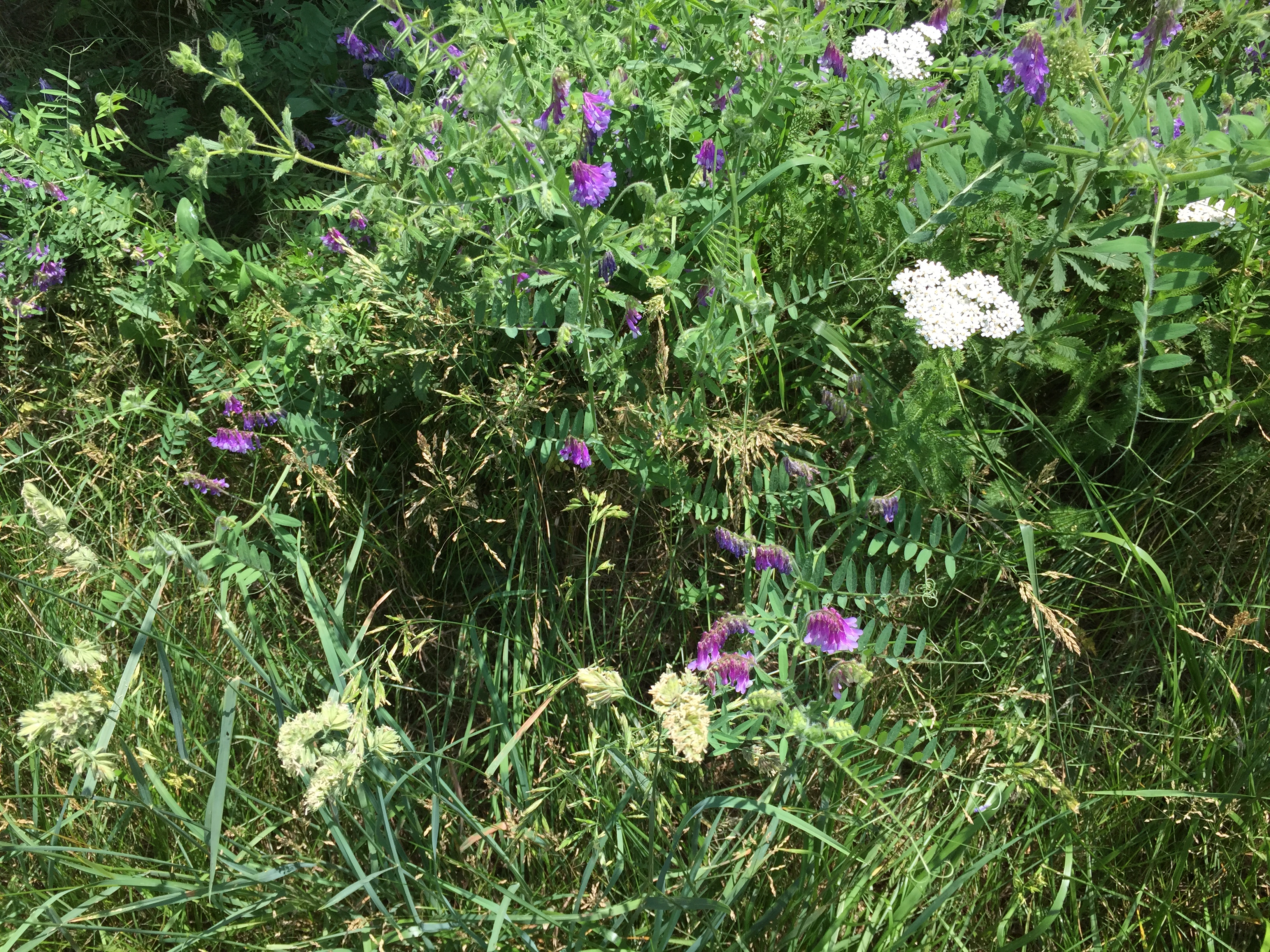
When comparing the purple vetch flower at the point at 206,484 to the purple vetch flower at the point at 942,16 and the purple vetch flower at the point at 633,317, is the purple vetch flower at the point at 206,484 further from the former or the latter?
the purple vetch flower at the point at 942,16

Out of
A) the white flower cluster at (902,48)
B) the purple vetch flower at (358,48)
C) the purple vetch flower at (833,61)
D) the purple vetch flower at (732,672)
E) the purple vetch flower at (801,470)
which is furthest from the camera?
the purple vetch flower at (358,48)

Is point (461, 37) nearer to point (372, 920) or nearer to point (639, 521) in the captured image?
point (639, 521)

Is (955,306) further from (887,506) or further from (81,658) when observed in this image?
(81,658)

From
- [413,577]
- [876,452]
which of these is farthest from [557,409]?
[876,452]

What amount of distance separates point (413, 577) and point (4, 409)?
4.14ft

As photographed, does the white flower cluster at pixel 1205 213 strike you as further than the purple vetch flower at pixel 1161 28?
Yes

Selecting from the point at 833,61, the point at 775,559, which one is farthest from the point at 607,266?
the point at 833,61

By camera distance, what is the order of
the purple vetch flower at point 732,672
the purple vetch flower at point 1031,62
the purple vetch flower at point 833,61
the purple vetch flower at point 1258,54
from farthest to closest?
the purple vetch flower at point 1258,54 → the purple vetch flower at point 833,61 → the purple vetch flower at point 1031,62 → the purple vetch flower at point 732,672

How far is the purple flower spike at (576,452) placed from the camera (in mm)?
1905

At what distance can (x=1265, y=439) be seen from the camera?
75.7 inches

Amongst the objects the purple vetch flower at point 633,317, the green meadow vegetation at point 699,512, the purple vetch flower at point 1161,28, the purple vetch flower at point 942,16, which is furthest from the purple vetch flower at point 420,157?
the purple vetch flower at point 1161,28

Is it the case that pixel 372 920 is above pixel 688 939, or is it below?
above

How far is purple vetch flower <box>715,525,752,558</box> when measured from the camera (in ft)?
5.90

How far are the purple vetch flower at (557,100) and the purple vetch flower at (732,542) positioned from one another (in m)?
0.86
